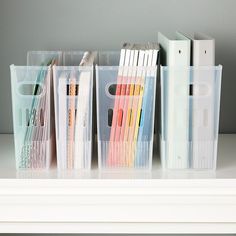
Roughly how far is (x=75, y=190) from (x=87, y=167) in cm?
9

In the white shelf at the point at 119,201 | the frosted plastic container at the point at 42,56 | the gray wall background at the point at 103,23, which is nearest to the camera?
the white shelf at the point at 119,201

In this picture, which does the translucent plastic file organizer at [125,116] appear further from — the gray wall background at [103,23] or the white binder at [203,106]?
the gray wall background at [103,23]

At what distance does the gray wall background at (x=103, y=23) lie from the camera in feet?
4.60

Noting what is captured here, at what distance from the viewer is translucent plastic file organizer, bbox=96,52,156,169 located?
110 centimetres

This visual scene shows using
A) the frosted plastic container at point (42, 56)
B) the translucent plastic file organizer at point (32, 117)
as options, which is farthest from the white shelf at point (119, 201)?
the frosted plastic container at point (42, 56)

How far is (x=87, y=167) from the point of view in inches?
44.6

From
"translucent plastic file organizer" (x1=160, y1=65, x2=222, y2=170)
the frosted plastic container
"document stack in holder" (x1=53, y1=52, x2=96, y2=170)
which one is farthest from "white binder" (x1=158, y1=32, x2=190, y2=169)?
the frosted plastic container

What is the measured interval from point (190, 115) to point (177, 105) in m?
0.03

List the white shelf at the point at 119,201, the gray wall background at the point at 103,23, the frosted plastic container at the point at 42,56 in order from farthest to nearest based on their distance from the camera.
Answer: the gray wall background at the point at 103,23 < the frosted plastic container at the point at 42,56 < the white shelf at the point at 119,201

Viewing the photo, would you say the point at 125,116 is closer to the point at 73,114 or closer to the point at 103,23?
the point at 73,114

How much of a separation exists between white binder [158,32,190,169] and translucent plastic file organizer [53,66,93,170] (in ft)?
0.52

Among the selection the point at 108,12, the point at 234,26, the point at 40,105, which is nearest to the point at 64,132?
the point at 40,105

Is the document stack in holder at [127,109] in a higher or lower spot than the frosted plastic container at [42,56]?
lower

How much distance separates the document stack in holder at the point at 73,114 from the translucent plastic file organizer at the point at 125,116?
1.0 inches
